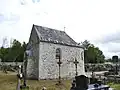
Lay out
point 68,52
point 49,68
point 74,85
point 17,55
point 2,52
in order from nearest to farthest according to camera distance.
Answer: point 74,85 < point 49,68 < point 68,52 < point 17,55 < point 2,52

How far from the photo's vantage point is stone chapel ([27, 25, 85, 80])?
2877 cm

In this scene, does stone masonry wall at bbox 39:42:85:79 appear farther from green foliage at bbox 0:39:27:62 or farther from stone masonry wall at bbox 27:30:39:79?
green foliage at bbox 0:39:27:62

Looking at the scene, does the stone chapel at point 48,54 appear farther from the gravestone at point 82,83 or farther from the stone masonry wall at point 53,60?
the gravestone at point 82,83

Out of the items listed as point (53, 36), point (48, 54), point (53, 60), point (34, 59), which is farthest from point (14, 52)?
point (48, 54)

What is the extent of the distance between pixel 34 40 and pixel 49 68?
15.1 ft

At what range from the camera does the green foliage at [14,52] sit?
62338mm

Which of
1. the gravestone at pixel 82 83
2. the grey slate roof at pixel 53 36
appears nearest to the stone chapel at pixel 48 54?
the grey slate roof at pixel 53 36

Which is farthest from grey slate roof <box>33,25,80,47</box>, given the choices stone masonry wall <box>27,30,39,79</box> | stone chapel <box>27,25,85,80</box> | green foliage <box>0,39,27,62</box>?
green foliage <box>0,39,27,62</box>

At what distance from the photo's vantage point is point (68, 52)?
3228 centimetres

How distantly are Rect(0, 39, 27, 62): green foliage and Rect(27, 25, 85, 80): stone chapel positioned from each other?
31.4m

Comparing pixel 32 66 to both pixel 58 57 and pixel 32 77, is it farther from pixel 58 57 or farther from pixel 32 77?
pixel 58 57

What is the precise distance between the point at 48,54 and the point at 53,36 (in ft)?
10.8

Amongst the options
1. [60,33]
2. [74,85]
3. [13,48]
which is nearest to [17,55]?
[13,48]

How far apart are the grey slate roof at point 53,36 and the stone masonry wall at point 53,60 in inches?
25.5
